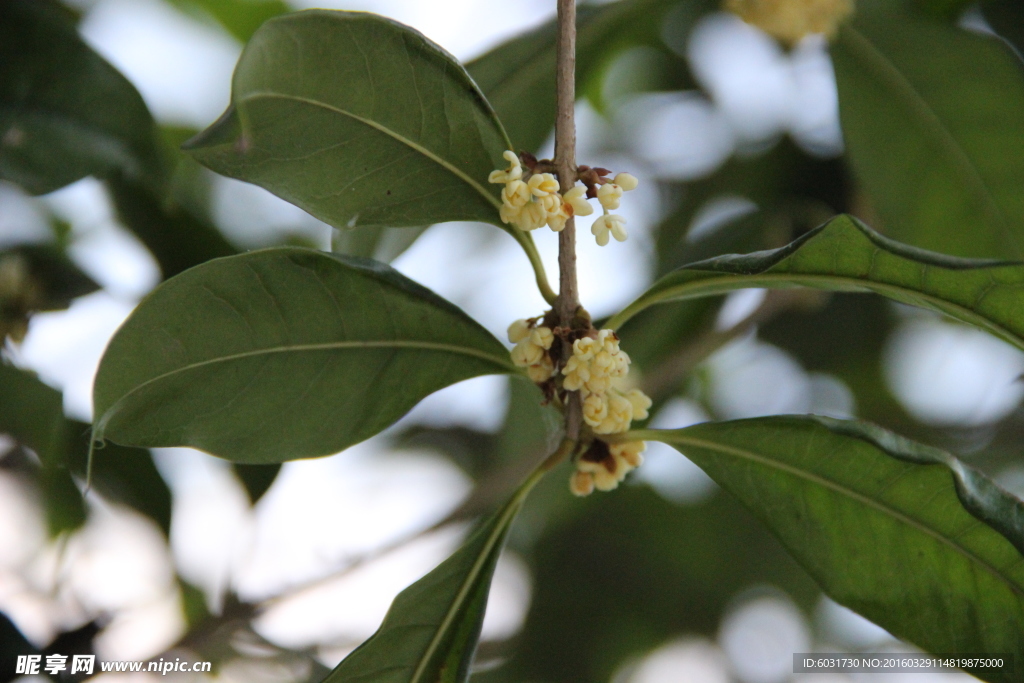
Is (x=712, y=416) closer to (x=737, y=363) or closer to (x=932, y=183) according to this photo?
(x=737, y=363)

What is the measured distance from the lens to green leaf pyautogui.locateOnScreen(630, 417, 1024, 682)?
1.03m

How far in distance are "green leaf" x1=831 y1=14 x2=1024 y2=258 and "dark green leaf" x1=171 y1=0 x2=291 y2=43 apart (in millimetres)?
1389

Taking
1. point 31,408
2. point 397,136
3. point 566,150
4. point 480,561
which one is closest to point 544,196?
point 566,150

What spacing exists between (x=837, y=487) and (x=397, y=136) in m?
0.72

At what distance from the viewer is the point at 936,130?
6.13 ft

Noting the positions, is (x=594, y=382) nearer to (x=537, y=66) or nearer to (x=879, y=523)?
(x=879, y=523)

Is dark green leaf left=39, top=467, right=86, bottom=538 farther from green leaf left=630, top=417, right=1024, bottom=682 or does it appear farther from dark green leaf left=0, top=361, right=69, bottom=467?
green leaf left=630, top=417, right=1024, bottom=682

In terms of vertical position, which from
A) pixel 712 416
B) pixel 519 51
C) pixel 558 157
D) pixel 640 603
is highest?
pixel 519 51

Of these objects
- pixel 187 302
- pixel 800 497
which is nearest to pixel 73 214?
pixel 187 302

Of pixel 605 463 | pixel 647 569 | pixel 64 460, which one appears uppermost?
pixel 605 463

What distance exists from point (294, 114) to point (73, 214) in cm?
137

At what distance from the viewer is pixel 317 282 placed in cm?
101

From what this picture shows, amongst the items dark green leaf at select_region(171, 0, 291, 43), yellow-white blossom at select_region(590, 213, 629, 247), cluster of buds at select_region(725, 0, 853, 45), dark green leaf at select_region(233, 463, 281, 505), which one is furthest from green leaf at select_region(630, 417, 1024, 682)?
dark green leaf at select_region(171, 0, 291, 43)

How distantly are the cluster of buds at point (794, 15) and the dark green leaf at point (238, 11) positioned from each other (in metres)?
1.13
